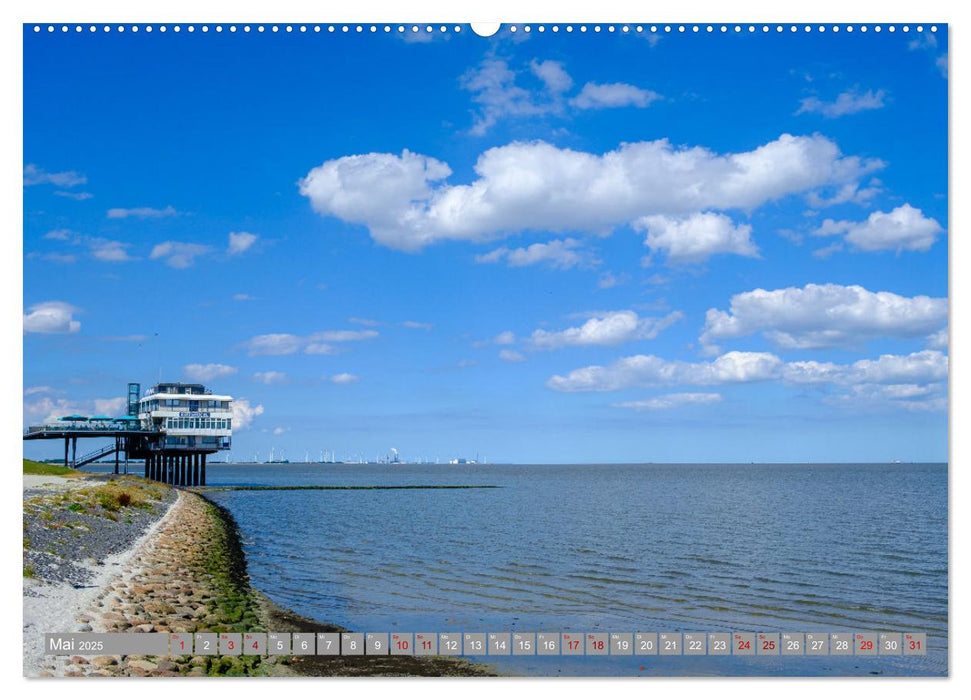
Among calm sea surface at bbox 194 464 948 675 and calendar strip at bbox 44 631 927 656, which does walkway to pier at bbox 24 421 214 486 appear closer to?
Result: calm sea surface at bbox 194 464 948 675

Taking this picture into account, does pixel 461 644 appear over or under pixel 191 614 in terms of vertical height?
over

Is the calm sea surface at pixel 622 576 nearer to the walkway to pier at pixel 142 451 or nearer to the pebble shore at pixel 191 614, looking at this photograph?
the pebble shore at pixel 191 614

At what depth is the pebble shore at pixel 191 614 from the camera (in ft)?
45.5

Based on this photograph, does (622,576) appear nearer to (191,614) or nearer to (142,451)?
(191,614)

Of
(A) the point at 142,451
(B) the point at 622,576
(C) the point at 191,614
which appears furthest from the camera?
(A) the point at 142,451

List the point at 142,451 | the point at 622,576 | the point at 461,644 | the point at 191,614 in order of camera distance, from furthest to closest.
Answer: the point at 142,451, the point at 622,576, the point at 191,614, the point at 461,644

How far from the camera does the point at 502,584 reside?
1104 inches

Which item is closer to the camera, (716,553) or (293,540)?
(716,553)

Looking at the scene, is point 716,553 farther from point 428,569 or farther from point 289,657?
point 289,657

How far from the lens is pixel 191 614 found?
20016mm

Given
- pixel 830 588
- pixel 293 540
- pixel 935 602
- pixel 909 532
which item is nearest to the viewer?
pixel 935 602

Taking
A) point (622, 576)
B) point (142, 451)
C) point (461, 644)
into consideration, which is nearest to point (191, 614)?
point (461, 644)

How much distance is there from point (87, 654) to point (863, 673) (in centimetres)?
1507
